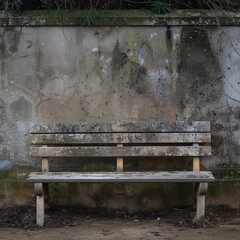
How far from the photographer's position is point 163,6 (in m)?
5.28

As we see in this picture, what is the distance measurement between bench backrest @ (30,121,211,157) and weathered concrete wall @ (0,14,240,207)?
0.23m

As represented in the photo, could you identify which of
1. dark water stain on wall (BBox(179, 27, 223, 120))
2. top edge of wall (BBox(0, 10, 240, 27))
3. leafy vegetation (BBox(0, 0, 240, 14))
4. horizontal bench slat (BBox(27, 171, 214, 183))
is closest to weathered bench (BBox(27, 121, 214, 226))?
horizontal bench slat (BBox(27, 171, 214, 183))

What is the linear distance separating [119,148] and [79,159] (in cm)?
52

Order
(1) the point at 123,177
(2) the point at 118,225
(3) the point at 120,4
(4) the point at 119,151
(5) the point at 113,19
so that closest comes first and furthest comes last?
(1) the point at 123,177
(2) the point at 118,225
(4) the point at 119,151
(5) the point at 113,19
(3) the point at 120,4

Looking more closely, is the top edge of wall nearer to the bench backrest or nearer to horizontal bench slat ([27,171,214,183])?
the bench backrest

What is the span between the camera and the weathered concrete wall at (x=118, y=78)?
5.28m

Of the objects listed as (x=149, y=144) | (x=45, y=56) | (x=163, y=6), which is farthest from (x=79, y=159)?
(x=163, y=6)

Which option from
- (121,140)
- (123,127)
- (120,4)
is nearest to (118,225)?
(121,140)

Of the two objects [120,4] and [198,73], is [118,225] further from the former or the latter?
[120,4]

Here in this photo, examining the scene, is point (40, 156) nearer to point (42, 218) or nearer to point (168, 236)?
point (42, 218)

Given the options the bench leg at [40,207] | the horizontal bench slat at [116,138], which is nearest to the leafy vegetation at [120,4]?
the horizontal bench slat at [116,138]

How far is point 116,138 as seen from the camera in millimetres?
5125

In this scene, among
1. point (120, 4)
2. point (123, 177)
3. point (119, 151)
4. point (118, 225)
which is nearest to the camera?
point (123, 177)

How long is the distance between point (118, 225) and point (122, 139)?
851mm
